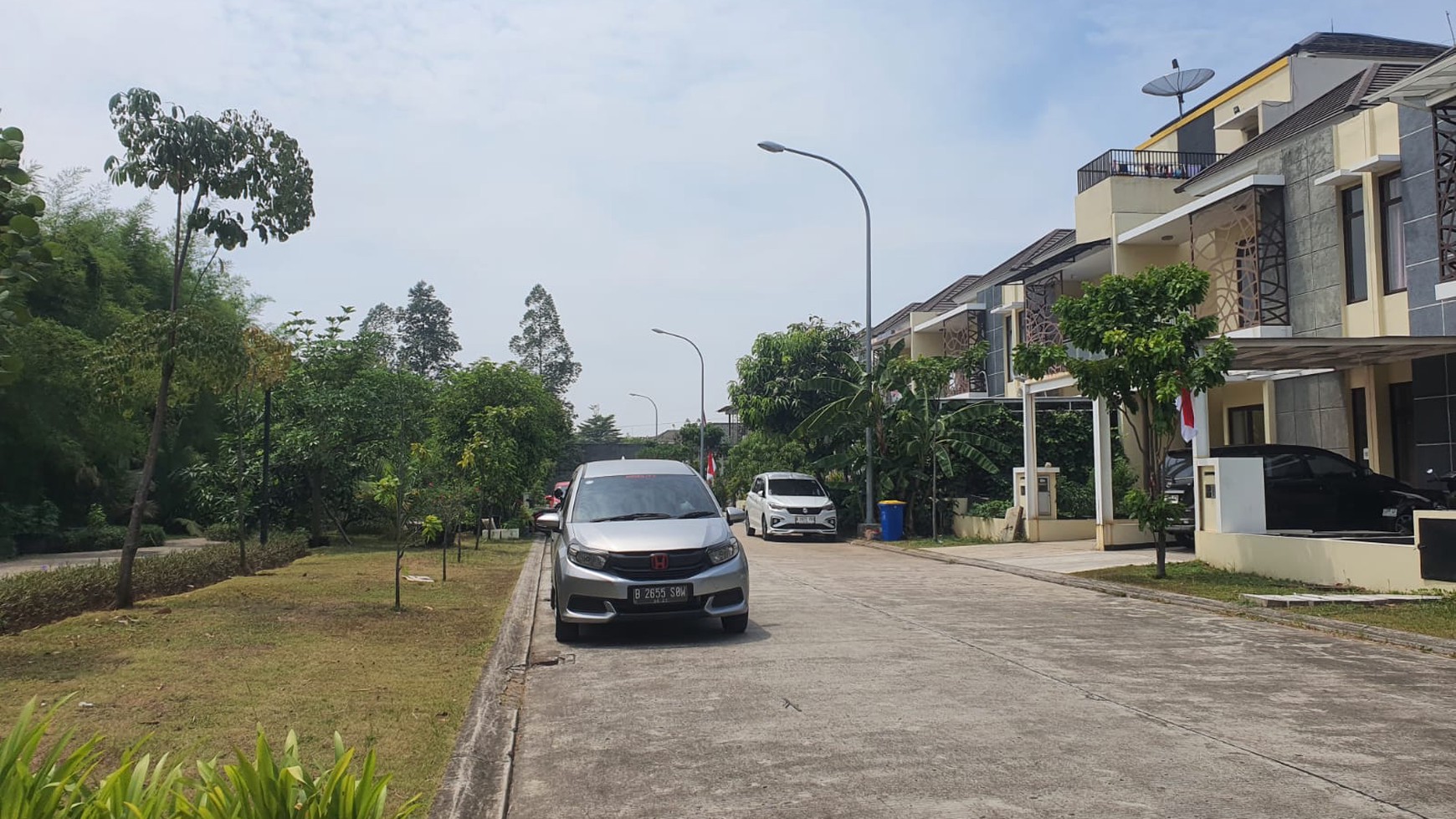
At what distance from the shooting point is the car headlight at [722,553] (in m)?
10.0

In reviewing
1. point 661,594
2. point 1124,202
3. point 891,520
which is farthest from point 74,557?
point 1124,202

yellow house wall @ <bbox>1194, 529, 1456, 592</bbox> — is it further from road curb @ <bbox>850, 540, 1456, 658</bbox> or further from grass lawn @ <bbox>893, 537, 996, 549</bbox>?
grass lawn @ <bbox>893, 537, 996, 549</bbox>

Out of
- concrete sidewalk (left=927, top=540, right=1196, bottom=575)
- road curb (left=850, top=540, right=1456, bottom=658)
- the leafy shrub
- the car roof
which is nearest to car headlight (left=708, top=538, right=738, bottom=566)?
the car roof

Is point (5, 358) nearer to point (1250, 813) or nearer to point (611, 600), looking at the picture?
point (1250, 813)

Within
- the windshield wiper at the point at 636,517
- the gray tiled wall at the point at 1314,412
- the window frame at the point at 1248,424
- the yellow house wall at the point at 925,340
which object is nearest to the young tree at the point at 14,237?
the windshield wiper at the point at 636,517

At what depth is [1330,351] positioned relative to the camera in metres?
15.9

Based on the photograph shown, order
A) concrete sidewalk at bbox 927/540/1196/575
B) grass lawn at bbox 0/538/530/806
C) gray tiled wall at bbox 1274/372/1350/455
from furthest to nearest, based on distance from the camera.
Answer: gray tiled wall at bbox 1274/372/1350/455
concrete sidewalk at bbox 927/540/1196/575
grass lawn at bbox 0/538/530/806

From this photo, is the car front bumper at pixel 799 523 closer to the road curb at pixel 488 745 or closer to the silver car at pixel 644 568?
the silver car at pixel 644 568

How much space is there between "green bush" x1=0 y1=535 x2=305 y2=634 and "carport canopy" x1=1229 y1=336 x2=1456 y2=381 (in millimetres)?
14499

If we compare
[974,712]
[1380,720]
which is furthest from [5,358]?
[1380,720]

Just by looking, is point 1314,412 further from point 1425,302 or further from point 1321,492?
point 1425,302

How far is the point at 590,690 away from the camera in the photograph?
780 cm

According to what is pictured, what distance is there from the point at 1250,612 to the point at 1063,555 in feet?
28.3

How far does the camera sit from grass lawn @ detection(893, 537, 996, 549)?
24328 mm
